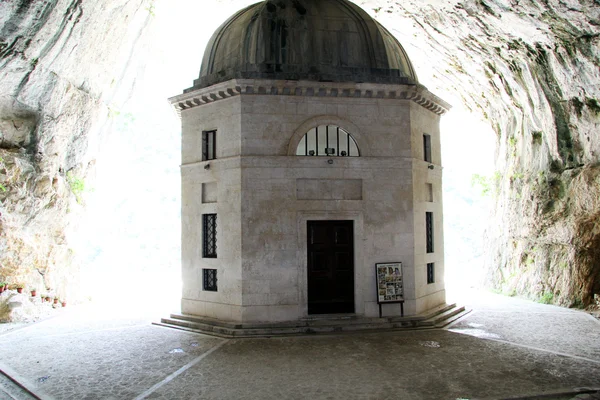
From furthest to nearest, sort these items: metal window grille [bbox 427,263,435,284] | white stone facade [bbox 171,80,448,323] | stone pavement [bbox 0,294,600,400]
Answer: metal window grille [bbox 427,263,435,284], white stone facade [bbox 171,80,448,323], stone pavement [bbox 0,294,600,400]

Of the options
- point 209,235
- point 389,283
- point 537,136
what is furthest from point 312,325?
point 537,136

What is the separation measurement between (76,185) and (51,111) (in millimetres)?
4164

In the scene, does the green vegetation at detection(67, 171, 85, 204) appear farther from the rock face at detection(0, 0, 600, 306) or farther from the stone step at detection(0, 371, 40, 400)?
the stone step at detection(0, 371, 40, 400)

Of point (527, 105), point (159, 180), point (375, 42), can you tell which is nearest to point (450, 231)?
point (159, 180)

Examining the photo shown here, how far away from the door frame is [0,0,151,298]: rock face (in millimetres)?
9848

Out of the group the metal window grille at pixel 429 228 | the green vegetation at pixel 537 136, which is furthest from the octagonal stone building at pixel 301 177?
the green vegetation at pixel 537 136

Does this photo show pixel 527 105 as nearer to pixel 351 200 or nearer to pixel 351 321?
A: pixel 351 200

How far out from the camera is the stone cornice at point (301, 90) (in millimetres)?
13695

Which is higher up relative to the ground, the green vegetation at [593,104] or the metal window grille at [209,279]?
the green vegetation at [593,104]

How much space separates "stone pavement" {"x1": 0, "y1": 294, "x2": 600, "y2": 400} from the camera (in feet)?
28.7

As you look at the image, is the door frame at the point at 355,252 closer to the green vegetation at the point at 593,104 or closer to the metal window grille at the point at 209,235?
the metal window grille at the point at 209,235

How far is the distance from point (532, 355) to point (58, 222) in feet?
60.7

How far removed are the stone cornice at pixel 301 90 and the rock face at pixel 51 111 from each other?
4.66 meters

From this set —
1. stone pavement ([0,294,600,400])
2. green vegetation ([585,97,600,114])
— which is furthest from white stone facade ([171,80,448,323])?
green vegetation ([585,97,600,114])
